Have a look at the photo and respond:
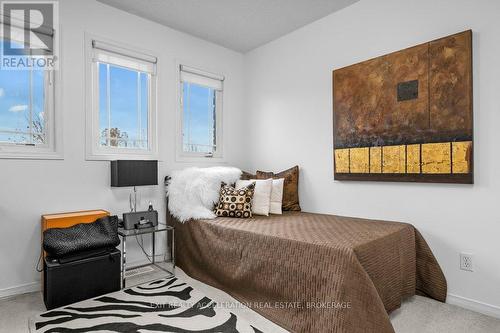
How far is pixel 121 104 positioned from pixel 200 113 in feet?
3.32

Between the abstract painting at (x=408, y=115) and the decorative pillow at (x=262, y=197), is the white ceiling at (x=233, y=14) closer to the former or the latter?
the abstract painting at (x=408, y=115)

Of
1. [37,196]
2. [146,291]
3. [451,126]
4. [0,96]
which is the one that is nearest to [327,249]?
[451,126]

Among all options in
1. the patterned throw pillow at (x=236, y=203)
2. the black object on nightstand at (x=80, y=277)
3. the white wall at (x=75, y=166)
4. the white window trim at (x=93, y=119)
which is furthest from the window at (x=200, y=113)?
the black object on nightstand at (x=80, y=277)

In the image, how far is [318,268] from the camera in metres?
1.79

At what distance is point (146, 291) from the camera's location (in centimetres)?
247

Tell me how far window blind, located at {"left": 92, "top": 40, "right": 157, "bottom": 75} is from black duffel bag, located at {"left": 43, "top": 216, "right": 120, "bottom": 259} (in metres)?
1.59

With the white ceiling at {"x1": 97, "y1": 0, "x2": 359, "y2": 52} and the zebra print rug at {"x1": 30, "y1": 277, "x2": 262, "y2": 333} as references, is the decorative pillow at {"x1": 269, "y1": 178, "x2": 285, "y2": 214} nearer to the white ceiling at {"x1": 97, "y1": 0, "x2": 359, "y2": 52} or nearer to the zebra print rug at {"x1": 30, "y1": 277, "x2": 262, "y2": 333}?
the zebra print rug at {"x1": 30, "y1": 277, "x2": 262, "y2": 333}

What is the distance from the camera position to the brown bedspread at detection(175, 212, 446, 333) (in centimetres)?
166

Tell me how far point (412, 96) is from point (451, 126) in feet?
1.28

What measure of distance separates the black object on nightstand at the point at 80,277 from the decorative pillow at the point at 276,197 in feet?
4.99

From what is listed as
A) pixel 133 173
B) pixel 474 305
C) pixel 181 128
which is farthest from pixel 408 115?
pixel 133 173

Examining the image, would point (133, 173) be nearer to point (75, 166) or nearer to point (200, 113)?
point (75, 166)

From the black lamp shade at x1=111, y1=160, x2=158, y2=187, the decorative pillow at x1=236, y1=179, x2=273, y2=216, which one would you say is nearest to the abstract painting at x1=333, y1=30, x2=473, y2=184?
the decorative pillow at x1=236, y1=179, x2=273, y2=216

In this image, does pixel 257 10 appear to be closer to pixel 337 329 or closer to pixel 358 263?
pixel 358 263
